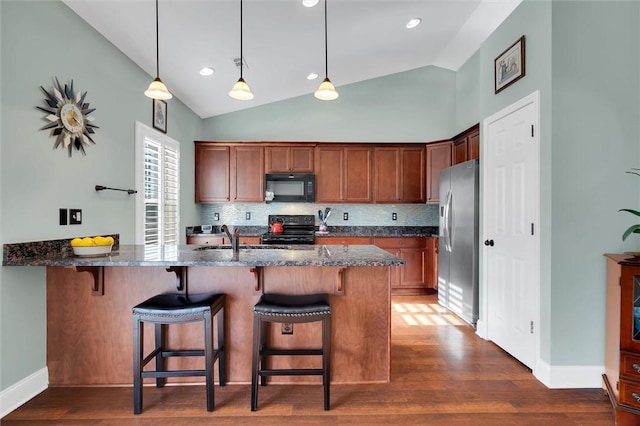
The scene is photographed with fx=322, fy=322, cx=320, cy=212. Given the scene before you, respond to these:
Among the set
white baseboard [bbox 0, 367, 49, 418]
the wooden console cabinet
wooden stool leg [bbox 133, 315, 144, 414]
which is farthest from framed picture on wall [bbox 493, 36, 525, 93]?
white baseboard [bbox 0, 367, 49, 418]

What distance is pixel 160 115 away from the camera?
3.65 m

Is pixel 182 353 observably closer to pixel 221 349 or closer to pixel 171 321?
pixel 221 349

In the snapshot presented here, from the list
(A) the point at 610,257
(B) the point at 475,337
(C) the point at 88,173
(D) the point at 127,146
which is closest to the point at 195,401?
(C) the point at 88,173

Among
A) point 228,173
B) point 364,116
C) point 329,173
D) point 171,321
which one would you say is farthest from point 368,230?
point 171,321

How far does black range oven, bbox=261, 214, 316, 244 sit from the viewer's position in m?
4.55

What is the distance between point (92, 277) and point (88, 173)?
0.88 meters

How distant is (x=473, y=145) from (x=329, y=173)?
197 centimetres

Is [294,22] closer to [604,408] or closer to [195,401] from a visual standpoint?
[195,401]

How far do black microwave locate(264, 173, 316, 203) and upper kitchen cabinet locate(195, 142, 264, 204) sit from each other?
14cm

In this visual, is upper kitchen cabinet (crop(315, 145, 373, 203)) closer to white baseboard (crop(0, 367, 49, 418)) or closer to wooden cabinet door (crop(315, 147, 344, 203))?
wooden cabinet door (crop(315, 147, 344, 203))

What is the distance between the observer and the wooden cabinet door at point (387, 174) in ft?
15.7

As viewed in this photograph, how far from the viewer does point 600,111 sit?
223 cm

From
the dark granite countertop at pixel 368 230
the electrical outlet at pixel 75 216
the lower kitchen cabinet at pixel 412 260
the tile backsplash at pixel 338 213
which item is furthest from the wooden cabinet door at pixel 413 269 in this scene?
the electrical outlet at pixel 75 216

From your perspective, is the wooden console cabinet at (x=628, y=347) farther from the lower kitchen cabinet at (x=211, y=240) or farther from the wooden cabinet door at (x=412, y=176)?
the lower kitchen cabinet at (x=211, y=240)
